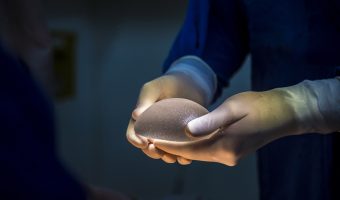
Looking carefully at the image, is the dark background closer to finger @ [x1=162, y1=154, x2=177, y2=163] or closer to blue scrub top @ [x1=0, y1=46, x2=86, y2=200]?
finger @ [x1=162, y1=154, x2=177, y2=163]

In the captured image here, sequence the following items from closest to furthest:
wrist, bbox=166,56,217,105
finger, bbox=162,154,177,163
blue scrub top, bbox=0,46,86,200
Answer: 1. blue scrub top, bbox=0,46,86,200
2. finger, bbox=162,154,177,163
3. wrist, bbox=166,56,217,105

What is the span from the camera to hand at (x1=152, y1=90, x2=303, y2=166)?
0.70 m

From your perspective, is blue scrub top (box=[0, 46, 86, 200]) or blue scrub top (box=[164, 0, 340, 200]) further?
blue scrub top (box=[164, 0, 340, 200])

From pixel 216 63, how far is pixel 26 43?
50 centimetres

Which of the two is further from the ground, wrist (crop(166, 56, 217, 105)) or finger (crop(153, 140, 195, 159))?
wrist (crop(166, 56, 217, 105))

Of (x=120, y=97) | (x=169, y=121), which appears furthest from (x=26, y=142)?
(x=120, y=97)

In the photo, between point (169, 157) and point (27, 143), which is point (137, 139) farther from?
point (27, 143)

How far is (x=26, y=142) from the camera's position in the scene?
42 cm

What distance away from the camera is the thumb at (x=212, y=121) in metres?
0.66

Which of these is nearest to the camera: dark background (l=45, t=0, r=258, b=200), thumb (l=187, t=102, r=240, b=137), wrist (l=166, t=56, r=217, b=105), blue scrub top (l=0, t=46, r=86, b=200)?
blue scrub top (l=0, t=46, r=86, b=200)

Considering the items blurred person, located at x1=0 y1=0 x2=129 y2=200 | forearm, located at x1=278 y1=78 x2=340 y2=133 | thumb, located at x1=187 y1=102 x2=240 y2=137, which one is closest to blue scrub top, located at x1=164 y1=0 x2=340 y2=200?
forearm, located at x1=278 y1=78 x2=340 y2=133

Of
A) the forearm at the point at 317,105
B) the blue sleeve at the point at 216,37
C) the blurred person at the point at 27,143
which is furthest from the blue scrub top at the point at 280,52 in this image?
the blurred person at the point at 27,143

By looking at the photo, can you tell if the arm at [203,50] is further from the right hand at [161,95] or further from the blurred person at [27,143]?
the blurred person at [27,143]

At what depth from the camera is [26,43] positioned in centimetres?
59
